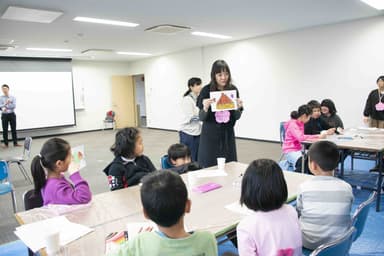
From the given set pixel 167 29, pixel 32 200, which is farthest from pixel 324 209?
pixel 167 29

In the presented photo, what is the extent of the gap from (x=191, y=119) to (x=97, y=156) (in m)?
3.39

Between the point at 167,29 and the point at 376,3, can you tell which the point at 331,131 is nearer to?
the point at 376,3

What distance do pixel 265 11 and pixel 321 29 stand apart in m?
1.94

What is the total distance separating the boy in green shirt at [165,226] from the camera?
0.98 metres

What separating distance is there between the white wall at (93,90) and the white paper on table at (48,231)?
386 inches

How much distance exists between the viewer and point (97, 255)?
1232 millimetres

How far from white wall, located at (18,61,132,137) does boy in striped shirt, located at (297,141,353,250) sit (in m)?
10.3

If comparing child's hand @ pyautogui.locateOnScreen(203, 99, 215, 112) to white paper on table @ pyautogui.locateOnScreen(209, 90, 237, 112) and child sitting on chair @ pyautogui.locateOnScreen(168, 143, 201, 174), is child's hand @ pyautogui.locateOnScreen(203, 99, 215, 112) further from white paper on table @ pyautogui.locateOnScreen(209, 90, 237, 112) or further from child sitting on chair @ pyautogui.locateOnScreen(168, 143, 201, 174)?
child sitting on chair @ pyautogui.locateOnScreen(168, 143, 201, 174)

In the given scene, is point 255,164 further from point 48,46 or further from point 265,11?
point 48,46

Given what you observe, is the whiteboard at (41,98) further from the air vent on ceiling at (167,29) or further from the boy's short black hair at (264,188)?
the boy's short black hair at (264,188)

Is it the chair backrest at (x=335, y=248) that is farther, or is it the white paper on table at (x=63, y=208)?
the white paper on table at (x=63, y=208)

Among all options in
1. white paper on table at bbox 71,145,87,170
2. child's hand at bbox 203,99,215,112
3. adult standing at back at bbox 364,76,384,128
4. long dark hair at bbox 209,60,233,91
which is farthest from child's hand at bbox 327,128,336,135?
white paper on table at bbox 71,145,87,170

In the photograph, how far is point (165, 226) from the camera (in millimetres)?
1012

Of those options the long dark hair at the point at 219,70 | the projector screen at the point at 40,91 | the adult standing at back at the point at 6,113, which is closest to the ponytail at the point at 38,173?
the long dark hair at the point at 219,70
